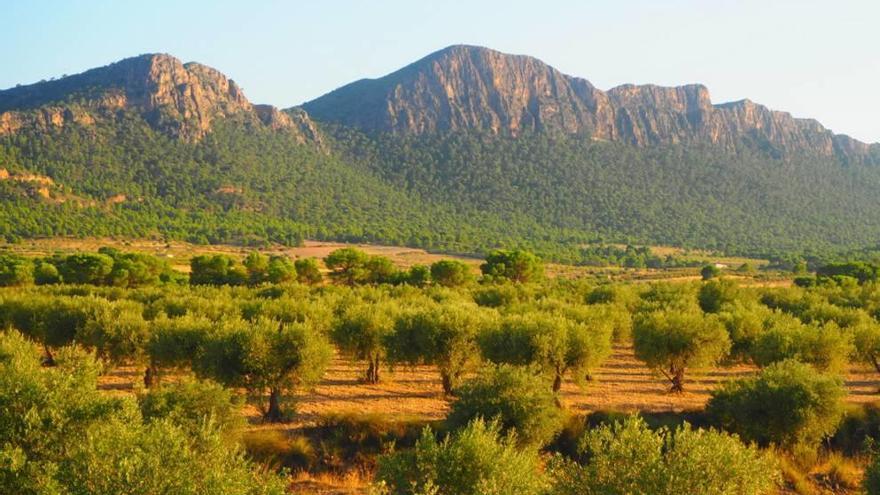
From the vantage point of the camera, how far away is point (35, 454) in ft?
49.9

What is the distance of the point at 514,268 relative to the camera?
258 ft

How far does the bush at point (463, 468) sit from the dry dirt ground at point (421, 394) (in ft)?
16.0

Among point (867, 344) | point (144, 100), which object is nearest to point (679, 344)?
point (867, 344)

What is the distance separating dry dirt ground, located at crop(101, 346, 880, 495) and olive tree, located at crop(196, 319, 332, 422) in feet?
5.18

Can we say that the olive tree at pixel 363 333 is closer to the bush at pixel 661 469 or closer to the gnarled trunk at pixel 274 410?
the gnarled trunk at pixel 274 410

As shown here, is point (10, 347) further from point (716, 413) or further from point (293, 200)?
point (293, 200)

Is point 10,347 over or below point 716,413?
over

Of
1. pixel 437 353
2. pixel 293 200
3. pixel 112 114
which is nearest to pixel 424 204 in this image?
pixel 293 200

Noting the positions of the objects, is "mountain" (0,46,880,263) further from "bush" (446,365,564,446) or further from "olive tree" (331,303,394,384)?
"bush" (446,365,564,446)

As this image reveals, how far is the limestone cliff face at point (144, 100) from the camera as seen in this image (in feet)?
502

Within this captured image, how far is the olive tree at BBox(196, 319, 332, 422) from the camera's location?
77.1 feet

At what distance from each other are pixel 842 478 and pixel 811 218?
184m

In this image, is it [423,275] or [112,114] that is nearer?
[423,275]

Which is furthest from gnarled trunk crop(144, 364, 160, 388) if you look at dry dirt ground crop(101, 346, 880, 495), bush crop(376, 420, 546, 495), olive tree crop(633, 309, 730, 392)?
olive tree crop(633, 309, 730, 392)
